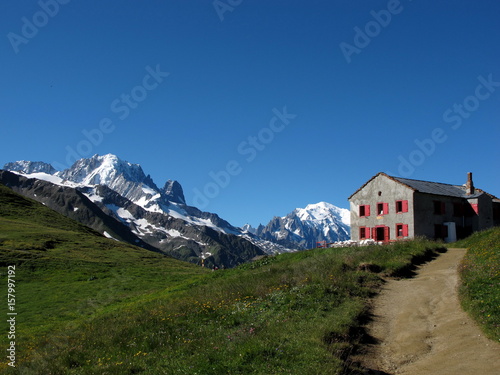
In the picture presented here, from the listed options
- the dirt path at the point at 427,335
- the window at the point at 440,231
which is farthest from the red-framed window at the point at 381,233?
the dirt path at the point at 427,335

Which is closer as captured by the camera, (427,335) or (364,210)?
(427,335)

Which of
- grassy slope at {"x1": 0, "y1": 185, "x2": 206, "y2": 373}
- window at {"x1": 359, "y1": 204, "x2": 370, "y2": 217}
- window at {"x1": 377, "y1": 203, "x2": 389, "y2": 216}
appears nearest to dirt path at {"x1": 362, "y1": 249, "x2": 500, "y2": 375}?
grassy slope at {"x1": 0, "y1": 185, "x2": 206, "y2": 373}

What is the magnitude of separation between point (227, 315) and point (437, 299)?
31.0 ft

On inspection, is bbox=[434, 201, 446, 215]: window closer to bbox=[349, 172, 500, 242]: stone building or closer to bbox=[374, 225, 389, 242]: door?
bbox=[349, 172, 500, 242]: stone building

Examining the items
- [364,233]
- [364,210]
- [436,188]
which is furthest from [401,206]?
[436,188]

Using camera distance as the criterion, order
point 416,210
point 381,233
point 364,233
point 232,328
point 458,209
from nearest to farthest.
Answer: point 232,328 → point 416,210 → point 381,233 → point 458,209 → point 364,233

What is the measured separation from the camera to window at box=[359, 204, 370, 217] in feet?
184

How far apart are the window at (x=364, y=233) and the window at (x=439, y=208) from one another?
8360 millimetres

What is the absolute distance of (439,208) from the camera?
52438 millimetres

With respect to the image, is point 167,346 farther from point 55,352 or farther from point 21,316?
point 21,316

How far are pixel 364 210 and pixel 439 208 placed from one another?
8.92 meters

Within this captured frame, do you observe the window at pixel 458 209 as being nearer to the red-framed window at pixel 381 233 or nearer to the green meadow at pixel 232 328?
the red-framed window at pixel 381 233

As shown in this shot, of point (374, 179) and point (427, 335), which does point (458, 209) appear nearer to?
point (374, 179)

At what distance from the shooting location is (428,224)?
167ft
